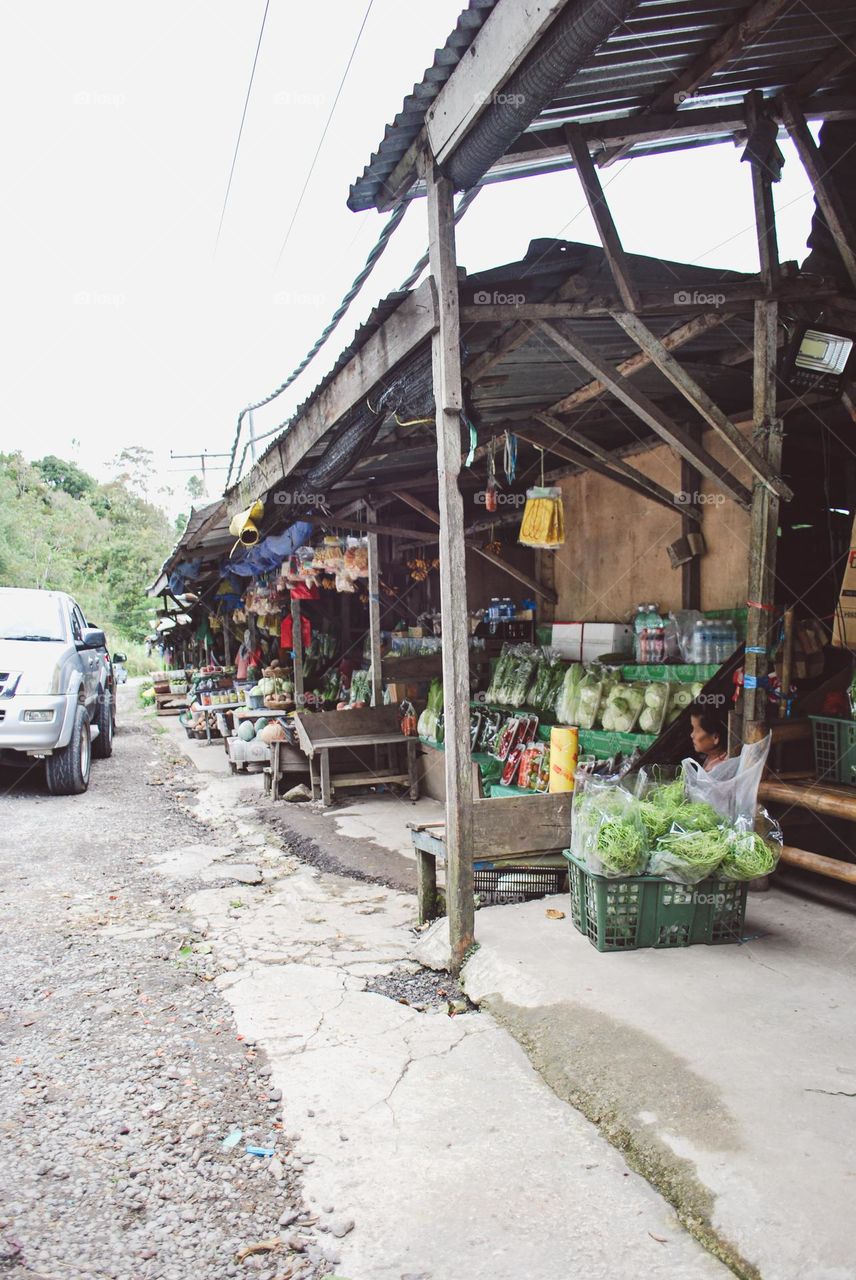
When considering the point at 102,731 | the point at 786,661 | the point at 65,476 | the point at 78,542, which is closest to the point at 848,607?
the point at 786,661

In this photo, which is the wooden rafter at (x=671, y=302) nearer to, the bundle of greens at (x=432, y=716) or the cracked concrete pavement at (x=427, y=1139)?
the cracked concrete pavement at (x=427, y=1139)

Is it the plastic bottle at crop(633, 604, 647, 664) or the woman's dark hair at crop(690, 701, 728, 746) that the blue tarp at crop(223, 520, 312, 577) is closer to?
the plastic bottle at crop(633, 604, 647, 664)

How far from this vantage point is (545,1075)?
131 inches

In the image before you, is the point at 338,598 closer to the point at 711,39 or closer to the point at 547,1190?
the point at 711,39

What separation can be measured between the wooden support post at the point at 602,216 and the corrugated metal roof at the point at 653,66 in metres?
0.14

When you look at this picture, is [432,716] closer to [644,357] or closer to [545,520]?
[545,520]

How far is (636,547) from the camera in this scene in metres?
7.93

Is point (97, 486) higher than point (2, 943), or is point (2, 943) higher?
point (97, 486)

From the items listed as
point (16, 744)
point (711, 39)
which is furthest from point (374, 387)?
point (16, 744)

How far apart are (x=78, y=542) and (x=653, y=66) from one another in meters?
48.6

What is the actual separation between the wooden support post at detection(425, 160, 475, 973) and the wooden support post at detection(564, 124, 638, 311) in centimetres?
77

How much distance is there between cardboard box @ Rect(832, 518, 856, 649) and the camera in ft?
16.7

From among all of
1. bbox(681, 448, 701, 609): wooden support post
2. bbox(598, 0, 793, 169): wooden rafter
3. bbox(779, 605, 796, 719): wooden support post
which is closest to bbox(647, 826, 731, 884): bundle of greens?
bbox(779, 605, 796, 719): wooden support post

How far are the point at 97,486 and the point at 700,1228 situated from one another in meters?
58.6
